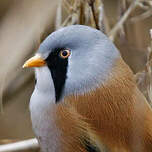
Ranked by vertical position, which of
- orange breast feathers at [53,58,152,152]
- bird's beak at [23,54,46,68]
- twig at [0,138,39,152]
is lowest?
twig at [0,138,39,152]

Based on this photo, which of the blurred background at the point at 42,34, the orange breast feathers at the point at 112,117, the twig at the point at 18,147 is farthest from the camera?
the twig at the point at 18,147

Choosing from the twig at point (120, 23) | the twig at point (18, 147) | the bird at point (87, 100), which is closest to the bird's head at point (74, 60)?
the bird at point (87, 100)

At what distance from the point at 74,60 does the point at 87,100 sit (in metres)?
0.19

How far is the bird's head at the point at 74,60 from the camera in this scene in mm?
1988

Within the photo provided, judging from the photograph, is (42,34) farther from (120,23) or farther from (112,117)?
(112,117)

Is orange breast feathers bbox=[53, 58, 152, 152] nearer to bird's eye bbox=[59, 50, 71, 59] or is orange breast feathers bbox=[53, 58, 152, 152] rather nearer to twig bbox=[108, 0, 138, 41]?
bird's eye bbox=[59, 50, 71, 59]

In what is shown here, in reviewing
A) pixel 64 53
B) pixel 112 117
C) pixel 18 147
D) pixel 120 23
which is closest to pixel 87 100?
pixel 112 117

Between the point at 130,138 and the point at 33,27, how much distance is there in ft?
2.53

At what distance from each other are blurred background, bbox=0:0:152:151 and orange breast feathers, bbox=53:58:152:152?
5.5 inches

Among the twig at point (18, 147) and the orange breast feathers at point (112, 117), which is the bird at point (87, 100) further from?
the twig at point (18, 147)

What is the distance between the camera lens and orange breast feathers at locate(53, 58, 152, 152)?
194 cm

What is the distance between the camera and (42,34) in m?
2.46

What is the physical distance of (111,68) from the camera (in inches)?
80.7

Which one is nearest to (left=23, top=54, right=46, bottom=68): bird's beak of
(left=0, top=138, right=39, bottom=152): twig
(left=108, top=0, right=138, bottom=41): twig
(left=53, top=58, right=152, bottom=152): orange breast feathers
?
(left=53, top=58, right=152, bottom=152): orange breast feathers
